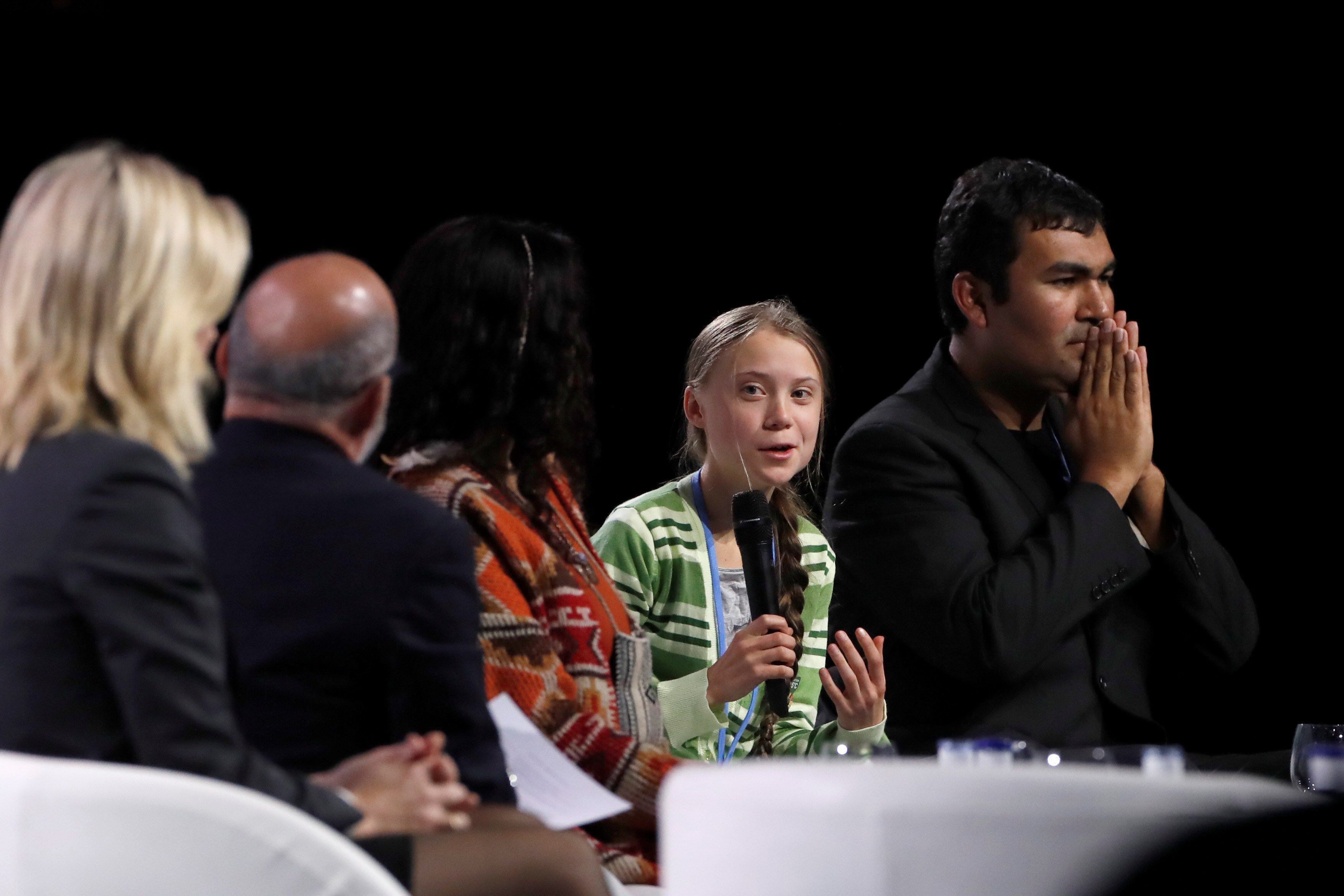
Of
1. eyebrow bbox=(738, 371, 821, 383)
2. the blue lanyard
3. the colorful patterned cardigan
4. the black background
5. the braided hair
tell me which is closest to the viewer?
the colorful patterned cardigan

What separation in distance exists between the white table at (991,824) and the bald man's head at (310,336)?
0.64 meters

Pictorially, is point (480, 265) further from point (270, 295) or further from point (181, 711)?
point (181, 711)

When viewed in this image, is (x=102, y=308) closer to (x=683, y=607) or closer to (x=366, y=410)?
(x=366, y=410)

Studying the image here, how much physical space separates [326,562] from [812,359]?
1.49m

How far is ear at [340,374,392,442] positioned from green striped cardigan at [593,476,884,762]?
89 centimetres

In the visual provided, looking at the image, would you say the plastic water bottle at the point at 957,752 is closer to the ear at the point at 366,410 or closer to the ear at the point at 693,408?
the ear at the point at 366,410

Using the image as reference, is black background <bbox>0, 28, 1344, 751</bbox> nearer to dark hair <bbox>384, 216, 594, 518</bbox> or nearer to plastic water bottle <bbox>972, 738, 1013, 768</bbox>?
dark hair <bbox>384, 216, 594, 518</bbox>

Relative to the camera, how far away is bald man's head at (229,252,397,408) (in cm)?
132

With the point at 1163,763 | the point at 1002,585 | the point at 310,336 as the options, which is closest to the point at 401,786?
the point at 310,336

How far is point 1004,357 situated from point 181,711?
1.61 metres

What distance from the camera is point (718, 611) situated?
234 centimetres

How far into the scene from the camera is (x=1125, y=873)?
0.92 m

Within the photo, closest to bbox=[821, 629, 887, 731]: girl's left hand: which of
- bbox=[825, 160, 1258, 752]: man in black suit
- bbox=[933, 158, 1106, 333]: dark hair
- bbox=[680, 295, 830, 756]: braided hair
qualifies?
bbox=[825, 160, 1258, 752]: man in black suit

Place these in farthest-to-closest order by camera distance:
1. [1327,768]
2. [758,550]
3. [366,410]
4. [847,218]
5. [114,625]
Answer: [847,218] → [758,550] → [1327,768] → [366,410] → [114,625]
